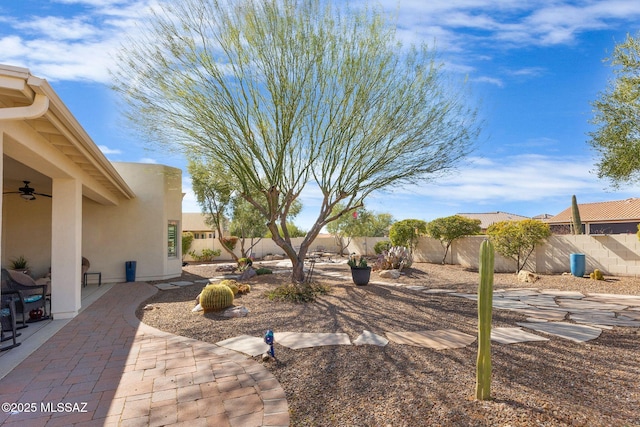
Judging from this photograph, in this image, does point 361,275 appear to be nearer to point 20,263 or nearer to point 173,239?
point 173,239

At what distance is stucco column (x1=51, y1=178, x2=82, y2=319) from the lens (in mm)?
6359

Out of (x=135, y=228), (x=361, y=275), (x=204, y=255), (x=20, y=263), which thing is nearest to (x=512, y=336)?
(x=361, y=275)

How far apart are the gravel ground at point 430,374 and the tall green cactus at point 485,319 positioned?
0.13 metres

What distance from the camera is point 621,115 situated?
8047 millimetres

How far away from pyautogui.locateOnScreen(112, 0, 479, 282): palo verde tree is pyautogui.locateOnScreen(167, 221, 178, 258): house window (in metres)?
5.45

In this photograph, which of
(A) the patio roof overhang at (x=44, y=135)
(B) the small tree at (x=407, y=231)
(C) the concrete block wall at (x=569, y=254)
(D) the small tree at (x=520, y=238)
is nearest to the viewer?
(A) the patio roof overhang at (x=44, y=135)

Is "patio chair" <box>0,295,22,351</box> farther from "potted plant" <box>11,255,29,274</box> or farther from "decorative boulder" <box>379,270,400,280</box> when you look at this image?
"decorative boulder" <box>379,270,400,280</box>

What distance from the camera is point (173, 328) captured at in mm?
5719

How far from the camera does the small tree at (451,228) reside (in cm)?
1568

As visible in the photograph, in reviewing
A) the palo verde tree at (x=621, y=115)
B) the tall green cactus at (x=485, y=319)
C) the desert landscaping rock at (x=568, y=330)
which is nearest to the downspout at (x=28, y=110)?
the tall green cactus at (x=485, y=319)

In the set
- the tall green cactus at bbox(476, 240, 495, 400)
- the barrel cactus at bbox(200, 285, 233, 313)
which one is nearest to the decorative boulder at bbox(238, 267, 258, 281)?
the barrel cactus at bbox(200, 285, 233, 313)

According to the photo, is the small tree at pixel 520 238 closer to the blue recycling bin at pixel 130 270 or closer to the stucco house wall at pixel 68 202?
the stucco house wall at pixel 68 202

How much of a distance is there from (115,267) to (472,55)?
497 inches

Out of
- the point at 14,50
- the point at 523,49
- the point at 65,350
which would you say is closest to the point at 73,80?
the point at 14,50
